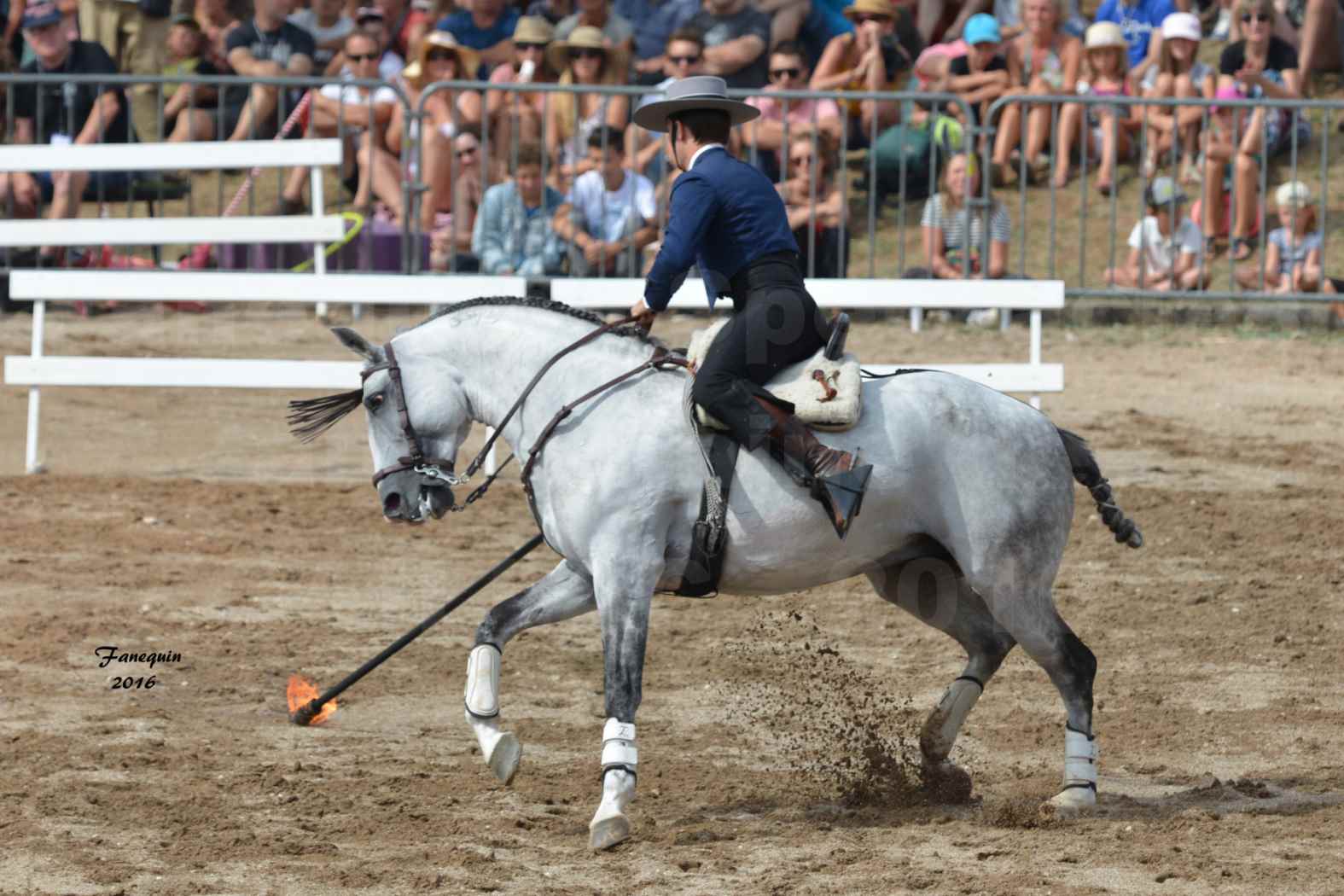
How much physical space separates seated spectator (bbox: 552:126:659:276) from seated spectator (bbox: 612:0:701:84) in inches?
113

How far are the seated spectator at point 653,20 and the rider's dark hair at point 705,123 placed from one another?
11.7 m

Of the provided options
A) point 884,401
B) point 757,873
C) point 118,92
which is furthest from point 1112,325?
point 757,873

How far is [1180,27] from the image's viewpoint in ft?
55.4

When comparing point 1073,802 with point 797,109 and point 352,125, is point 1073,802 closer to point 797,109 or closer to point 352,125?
point 797,109

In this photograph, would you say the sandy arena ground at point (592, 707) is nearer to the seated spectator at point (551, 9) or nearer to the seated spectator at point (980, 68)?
the seated spectator at point (980, 68)

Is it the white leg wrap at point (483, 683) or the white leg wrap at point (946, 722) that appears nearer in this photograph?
the white leg wrap at point (483, 683)

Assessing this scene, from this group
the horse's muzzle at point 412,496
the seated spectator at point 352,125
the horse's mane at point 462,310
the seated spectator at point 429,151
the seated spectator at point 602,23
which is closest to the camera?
the horse's muzzle at point 412,496

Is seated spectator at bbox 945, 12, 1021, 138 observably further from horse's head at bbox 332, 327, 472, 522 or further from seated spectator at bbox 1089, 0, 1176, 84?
horse's head at bbox 332, 327, 472, 522

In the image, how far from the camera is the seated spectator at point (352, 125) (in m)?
16.5

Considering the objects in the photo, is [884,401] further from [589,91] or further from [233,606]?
[589,91]

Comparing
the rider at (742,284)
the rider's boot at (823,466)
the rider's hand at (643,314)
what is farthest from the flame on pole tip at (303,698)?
the rider's boot at (823,466)

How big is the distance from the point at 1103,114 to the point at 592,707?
31.8ft

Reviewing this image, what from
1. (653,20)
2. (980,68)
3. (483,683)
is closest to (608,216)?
(653,20)

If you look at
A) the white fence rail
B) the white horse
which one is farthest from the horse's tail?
the white fence rail
